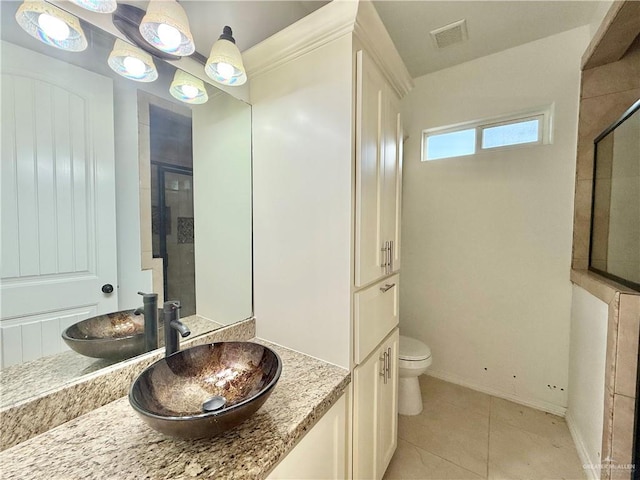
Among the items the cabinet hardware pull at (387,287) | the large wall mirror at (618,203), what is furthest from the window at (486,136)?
the cabinet hardware pull at (387,287)

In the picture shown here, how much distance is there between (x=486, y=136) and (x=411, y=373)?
1929mm

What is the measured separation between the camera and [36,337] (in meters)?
0.77

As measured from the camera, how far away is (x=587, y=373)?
1519 millimetres

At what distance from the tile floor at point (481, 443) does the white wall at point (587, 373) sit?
0.12 metres

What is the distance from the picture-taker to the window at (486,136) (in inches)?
76.2

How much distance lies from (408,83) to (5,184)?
1.62m

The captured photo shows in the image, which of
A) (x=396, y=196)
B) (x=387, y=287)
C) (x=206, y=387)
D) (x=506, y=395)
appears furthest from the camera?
(x=506, y=395)

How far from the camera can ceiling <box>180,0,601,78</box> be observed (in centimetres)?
118

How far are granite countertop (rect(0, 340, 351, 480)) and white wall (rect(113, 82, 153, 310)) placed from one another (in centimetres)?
37

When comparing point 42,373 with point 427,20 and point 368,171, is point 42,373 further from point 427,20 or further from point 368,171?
point 427,20

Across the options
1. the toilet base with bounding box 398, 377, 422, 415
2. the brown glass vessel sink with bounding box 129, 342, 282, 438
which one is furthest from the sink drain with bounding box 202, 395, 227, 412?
the toilet base with bounding box 398, 377, 422, 415

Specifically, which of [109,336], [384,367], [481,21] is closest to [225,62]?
[109,336]

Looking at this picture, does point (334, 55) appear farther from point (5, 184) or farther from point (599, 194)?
point (599, 194)

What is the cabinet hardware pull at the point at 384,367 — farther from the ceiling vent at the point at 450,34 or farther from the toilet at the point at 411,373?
the ceiling vent at the point at 450,34
